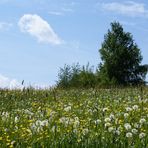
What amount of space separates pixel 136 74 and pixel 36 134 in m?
61.2

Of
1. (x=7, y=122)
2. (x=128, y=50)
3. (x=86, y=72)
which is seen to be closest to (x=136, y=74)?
(x=128, y=50)

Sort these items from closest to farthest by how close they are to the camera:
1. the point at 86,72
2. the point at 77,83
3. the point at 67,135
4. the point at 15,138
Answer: the point at 67,135 → the point at 15,138 → the point at 77,83 → the point at 86,72

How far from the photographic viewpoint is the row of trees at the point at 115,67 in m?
62.9

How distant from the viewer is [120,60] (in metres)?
66.5

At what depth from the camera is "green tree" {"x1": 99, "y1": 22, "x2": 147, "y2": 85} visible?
215 ft

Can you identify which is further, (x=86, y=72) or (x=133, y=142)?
(x=86, y=72)

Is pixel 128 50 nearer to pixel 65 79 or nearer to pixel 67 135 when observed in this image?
pixel 65 79

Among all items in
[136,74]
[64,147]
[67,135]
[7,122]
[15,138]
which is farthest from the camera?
[136,74]

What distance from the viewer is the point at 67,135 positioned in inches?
317

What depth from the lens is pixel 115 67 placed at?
216 ft

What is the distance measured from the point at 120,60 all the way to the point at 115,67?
1.38 meters

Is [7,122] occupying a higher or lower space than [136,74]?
lower

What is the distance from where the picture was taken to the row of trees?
62906 millimetres

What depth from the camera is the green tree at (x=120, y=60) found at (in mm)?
65500
